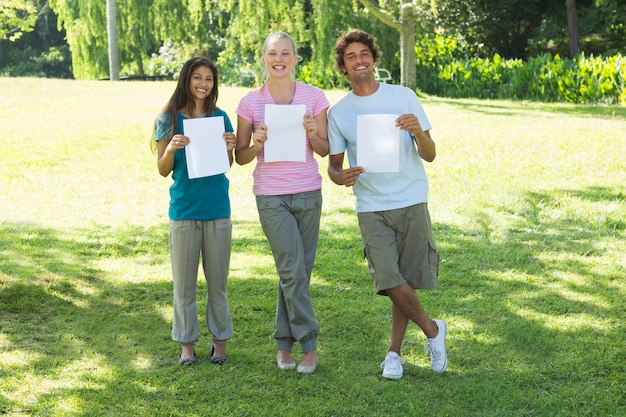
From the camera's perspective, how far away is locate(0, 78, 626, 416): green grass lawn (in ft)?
14.5

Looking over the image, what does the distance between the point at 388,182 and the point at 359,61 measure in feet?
2.05

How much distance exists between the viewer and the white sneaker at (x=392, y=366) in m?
4.61

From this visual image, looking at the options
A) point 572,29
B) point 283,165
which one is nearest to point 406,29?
point 572,29

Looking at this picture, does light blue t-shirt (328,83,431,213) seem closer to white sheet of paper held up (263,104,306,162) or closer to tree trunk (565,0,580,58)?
white sheet of paper held up (263,104,306,162)

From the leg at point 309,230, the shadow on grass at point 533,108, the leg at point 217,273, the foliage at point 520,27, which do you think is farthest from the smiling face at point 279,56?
the foliage at point 520,27

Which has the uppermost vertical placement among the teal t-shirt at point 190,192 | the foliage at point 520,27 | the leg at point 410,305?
the foliage at point 520,27

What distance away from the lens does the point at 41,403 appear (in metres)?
4.38

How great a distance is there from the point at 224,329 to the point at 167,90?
17.0 m

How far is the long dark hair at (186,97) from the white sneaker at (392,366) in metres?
1.62

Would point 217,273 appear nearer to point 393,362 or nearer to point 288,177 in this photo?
point 288,177

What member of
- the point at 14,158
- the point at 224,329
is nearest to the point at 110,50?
the point at 14,158

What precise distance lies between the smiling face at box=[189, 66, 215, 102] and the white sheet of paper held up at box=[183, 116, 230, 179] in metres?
0.16

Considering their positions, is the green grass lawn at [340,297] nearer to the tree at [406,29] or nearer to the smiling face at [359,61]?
the smiling face at [359,61]

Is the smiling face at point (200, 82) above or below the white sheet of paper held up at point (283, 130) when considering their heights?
above
